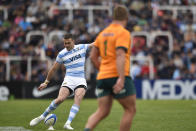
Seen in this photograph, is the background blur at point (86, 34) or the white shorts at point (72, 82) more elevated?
the white shorts at point (72, 82)

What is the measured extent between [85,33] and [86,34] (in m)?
0.34

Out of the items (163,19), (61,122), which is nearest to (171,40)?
(163,19)

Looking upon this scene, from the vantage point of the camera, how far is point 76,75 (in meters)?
12.5

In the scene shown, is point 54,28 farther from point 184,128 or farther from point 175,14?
point 184,128

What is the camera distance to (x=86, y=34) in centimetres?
2559

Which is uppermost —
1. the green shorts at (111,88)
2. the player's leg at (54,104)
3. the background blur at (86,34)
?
the green shorts at (111,88)

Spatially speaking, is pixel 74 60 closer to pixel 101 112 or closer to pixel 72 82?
pixel 72 82

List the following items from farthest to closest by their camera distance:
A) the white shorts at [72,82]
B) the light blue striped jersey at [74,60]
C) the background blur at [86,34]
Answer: the background blur at [86,34], the light blue striped jersey at [74,60], the white shorts at [72,82]

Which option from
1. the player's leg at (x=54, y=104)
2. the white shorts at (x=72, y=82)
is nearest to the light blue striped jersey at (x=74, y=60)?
the white shorts at (x=72, y=82)

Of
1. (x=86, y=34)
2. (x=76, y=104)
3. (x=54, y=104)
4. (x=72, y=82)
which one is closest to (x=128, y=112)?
(x=76, y=104)

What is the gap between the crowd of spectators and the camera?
2511cm

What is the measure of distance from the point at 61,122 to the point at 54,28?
13.5m

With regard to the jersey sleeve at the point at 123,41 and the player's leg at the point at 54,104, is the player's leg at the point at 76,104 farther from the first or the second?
the jersey sleeve at the point at 123,41

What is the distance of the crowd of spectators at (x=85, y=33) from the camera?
989 inches
